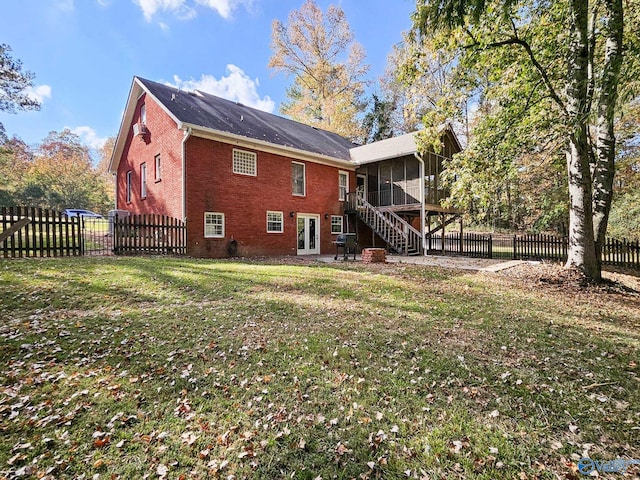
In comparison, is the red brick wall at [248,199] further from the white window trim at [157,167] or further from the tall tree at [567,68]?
the tall tree at [567,68]

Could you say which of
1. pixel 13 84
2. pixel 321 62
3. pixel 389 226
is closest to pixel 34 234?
pixel 389 226

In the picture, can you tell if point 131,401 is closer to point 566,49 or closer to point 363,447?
point 363,447

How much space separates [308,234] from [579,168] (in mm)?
11735

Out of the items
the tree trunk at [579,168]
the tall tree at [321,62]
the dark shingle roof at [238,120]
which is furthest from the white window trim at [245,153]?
the tall tree at [321,62]

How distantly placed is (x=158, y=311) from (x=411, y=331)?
4177 mm

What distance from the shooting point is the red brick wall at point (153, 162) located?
42.6 feet

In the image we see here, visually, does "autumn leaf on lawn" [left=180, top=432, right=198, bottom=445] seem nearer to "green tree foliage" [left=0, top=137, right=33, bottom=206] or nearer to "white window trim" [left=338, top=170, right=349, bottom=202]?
"white window trim" [left=338, top=170, right=349, bottom=202]

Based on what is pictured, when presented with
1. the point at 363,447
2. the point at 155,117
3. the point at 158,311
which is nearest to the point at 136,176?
the point at 155,117

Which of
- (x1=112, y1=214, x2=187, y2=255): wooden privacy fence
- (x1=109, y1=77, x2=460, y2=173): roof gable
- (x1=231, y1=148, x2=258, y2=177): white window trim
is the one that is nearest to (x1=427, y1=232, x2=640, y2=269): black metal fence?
(x1=109, y1=77, x2=460, y2=173): roof gable

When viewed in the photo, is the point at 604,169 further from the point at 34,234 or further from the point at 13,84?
the point at 13,84

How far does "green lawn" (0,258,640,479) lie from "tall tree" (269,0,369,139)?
81.3ft

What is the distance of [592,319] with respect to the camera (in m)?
5.29

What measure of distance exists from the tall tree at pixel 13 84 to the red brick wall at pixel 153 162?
9.73 metres

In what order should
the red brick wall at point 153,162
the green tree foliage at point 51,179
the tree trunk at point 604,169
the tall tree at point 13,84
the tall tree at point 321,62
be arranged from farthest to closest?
the green tree foliage at point 51,179, the tall tree at point 321,62, the tall tree at point 13,84, the red brick wall at point 153,162, the tree trunk at point 604,169
